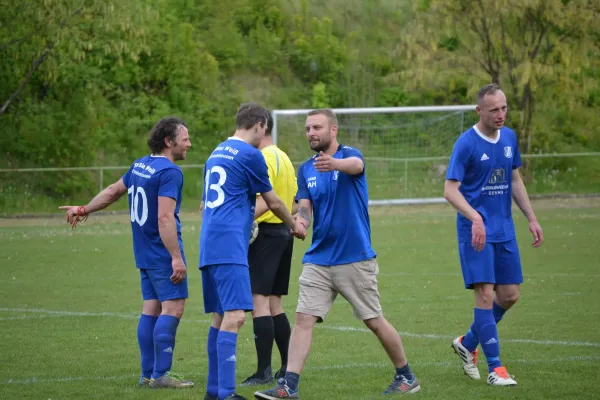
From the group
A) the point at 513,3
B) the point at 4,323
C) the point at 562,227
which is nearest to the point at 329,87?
the point at 513,3

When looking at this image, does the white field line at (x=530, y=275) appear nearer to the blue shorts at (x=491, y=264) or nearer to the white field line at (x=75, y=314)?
the white field line at (x=75, y=314)

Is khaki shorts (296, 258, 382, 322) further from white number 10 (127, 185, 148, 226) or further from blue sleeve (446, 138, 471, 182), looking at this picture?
white number 10 (127, 185, 148, 226)

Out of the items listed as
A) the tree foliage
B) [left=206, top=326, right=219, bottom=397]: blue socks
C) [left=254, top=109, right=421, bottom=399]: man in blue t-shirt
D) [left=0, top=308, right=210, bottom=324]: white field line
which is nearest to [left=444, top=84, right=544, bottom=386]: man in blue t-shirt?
[left=254, top=109, right=421, bottom=399]: man in blue t-shirt

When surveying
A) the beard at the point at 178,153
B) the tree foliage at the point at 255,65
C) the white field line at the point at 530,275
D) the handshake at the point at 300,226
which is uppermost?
the tree foliage at the point at 255,65

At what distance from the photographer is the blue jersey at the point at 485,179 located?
761 cm

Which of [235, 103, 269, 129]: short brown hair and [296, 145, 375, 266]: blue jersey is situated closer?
[235, 103, 269, 129]: short brown hair

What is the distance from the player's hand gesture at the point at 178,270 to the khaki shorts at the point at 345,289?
951mm

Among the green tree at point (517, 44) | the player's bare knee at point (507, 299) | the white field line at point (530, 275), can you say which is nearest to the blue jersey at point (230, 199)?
the player's bare knee at point (507, 299)

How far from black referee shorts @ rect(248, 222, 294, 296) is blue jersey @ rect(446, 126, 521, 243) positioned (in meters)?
1.41

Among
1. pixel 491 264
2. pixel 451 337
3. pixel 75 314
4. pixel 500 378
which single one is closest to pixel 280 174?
pixel 491 264

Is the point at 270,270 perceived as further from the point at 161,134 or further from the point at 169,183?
the point at 161,134

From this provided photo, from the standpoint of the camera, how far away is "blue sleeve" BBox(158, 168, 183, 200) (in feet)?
24.0

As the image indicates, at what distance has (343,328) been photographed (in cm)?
1035

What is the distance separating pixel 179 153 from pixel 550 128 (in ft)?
95.3
